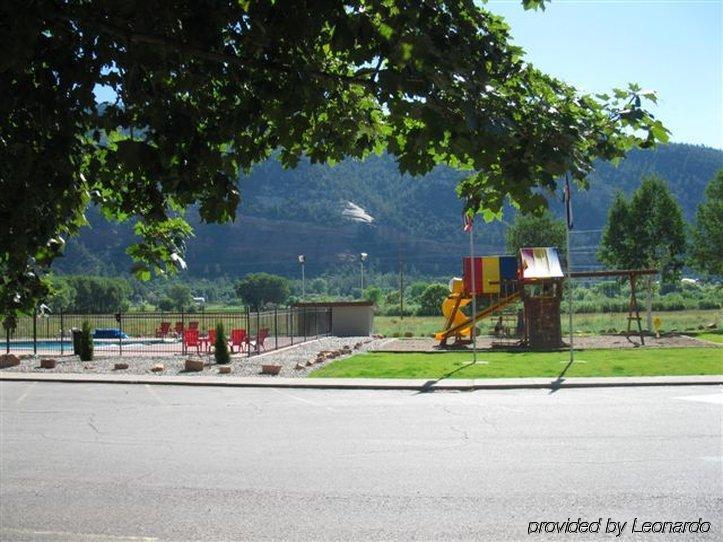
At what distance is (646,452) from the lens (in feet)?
30.8

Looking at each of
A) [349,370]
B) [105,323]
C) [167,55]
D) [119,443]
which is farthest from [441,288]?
[167,55]

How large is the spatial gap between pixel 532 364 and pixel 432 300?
217 ft

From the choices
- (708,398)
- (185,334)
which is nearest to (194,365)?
(185,334)

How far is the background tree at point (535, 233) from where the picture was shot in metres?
64.6

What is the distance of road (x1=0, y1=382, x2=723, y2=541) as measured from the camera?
6.80 m

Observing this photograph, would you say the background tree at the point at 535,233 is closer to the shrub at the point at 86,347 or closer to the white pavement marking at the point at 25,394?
the shrub at the point at 86,347

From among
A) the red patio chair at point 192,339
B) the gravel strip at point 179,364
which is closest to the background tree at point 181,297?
the red patio chair at point 192,339

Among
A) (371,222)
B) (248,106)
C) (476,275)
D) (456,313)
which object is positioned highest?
(371,222)

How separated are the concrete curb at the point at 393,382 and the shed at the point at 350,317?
18799 millimetres

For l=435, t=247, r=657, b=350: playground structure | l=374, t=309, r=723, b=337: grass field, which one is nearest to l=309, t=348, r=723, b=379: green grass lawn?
l=435, t=247, r=657, b=350: playground structure

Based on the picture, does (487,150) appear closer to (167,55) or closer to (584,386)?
(167,55)

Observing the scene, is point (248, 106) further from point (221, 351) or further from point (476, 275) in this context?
point (476, 275)

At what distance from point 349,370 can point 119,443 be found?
11593mm

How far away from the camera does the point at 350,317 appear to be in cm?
4019
